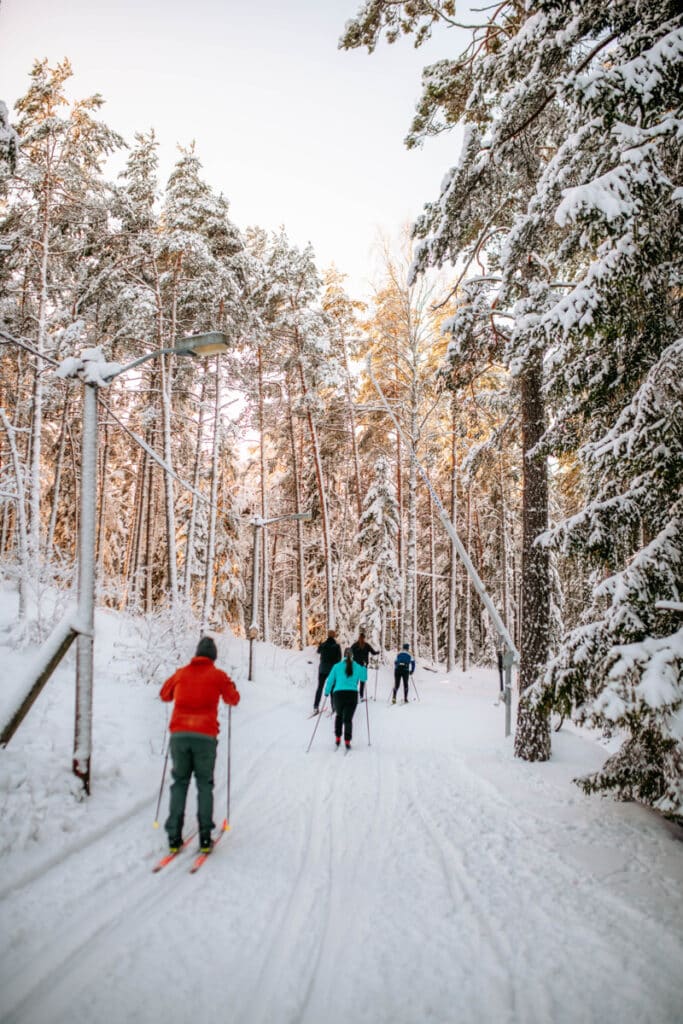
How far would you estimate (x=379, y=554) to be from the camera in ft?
65.9

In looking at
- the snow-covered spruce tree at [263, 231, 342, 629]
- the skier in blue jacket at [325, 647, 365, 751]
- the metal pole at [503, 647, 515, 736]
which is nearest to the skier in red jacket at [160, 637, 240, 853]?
the skier in blue jacket at [325, 647, 365, 751]

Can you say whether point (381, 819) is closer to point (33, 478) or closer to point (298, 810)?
point (298, 810)

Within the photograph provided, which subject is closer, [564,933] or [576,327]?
[564,933]

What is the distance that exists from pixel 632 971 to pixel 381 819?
107 inches

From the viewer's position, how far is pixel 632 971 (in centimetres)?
290

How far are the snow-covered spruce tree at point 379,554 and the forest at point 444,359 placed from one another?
101 millimetres

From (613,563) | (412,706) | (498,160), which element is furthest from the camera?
(412,706)

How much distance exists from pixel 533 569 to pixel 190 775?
5.72 metres

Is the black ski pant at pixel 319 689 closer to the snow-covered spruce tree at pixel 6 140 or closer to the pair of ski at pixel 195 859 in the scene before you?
the pair of ski at pixel 195 859

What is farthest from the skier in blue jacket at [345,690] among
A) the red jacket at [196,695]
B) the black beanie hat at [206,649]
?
the red jacket at [196,695]

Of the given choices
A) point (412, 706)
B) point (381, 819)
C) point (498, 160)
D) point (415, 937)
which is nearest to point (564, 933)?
point (415, 937)

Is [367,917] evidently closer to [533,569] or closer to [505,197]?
[533,569]

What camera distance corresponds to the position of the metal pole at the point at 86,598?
5.20m

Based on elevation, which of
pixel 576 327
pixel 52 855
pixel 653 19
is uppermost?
pixel 653 19
